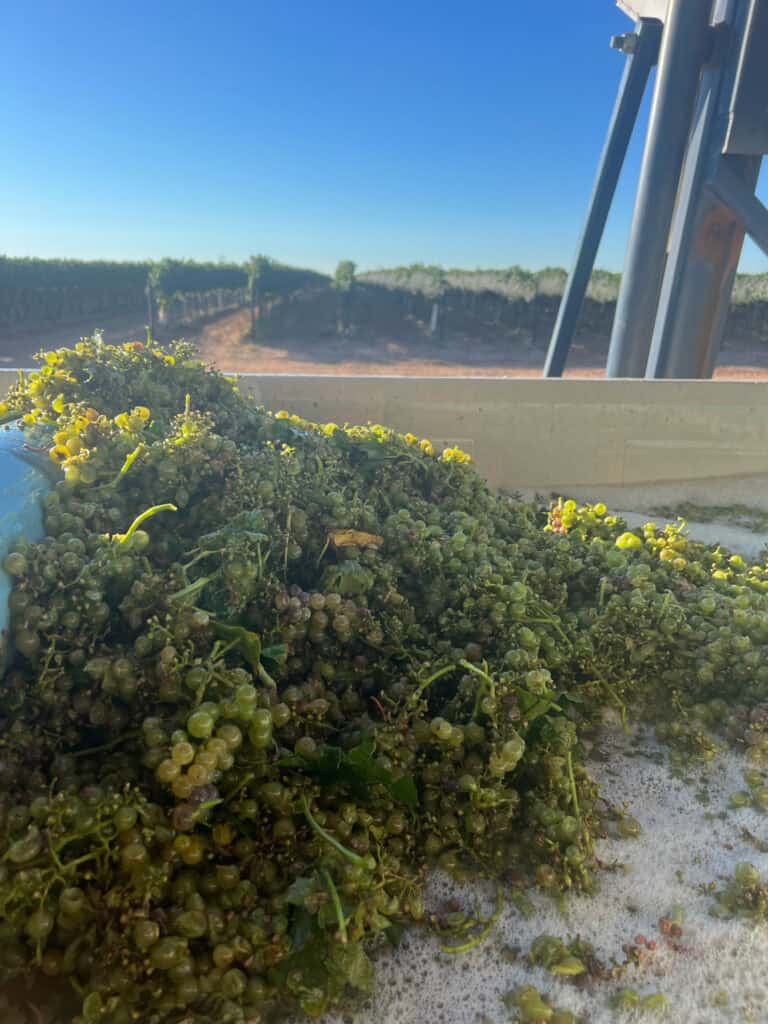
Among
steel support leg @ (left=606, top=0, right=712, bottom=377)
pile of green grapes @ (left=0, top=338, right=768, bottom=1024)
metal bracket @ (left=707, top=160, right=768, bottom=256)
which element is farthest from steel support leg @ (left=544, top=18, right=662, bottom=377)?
pile of green grapes @ (left=0, top=338, right=768, bottom=1024)

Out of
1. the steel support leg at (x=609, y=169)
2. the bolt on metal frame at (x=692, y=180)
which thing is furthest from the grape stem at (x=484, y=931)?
the steel support leg at (x=609, y=169)

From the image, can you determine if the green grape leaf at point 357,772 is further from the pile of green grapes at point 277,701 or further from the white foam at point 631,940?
the white foam at point 631,940

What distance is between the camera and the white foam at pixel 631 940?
1502mm

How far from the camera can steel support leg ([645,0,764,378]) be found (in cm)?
492

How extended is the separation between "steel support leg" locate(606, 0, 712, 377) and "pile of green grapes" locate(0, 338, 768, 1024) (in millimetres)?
3323

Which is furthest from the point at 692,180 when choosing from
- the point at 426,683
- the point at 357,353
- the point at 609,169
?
the point at 357,353

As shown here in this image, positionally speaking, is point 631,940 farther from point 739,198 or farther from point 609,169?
point 609,169

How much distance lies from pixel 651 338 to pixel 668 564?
3.33 meters

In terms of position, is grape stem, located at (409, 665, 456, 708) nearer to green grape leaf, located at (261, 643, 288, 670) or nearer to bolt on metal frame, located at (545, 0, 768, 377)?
green grape leaf, located at (261, 643, 288, 670)

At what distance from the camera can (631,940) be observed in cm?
164

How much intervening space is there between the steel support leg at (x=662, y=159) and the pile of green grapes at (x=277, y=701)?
10.9ft

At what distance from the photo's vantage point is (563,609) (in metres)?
2.55

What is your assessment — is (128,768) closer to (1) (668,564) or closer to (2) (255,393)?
Answer: (1) (668,564)

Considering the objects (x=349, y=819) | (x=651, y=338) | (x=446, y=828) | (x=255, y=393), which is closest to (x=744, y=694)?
(x=446, y=828)
